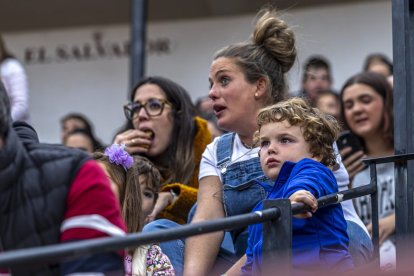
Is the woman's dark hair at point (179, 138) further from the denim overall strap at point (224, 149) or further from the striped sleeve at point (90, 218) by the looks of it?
the striped sleeve at point (90, 218)

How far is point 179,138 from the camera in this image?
554 centimetres

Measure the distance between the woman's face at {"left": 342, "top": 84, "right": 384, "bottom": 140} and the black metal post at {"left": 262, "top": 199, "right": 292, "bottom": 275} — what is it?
302cm

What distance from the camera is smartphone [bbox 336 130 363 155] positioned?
240 inches

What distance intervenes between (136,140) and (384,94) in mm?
1673

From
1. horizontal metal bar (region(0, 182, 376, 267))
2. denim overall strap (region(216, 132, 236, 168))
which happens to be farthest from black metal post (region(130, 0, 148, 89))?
horizontal metal bar (region(0, 182, 376, 267))

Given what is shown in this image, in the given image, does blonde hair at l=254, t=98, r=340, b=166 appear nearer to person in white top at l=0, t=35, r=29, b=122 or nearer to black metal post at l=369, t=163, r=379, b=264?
black metal post at l=369, t=163, r=379, b=264

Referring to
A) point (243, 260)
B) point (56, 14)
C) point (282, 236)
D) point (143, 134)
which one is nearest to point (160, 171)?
point (143, 134)

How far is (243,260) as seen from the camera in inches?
167

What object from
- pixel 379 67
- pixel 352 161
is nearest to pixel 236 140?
pixel 352 161

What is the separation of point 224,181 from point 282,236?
1369mm

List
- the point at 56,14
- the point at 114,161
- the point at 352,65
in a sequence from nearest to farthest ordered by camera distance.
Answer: the point at 114,161, the point at 352,65, the point at 56,14

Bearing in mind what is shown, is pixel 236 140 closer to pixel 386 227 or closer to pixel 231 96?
pixel 231 96

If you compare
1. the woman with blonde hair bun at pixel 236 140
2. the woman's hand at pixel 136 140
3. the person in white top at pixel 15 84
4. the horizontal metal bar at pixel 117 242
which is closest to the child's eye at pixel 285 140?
the woman with blonde hair bun at pixel 236 140

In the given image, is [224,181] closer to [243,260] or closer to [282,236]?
[243,260]
